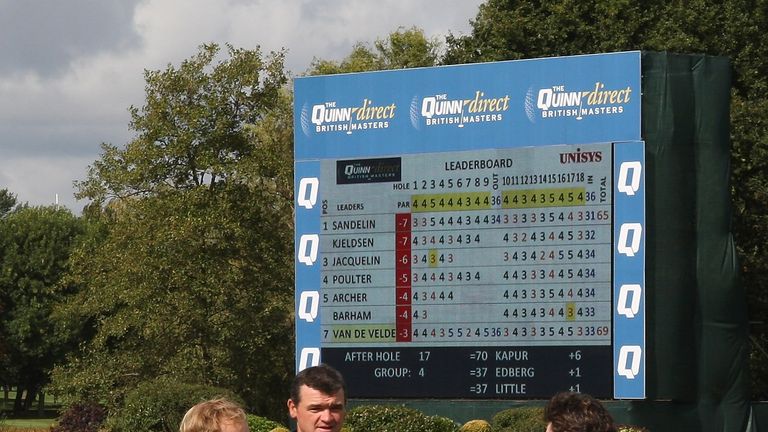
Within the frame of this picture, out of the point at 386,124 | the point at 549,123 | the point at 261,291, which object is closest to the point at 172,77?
the point at 261,291

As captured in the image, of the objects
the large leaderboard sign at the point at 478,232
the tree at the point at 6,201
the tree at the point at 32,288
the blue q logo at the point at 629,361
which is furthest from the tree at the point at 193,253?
the tree at the point at 6,201

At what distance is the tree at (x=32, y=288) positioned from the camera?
48000 millimetres

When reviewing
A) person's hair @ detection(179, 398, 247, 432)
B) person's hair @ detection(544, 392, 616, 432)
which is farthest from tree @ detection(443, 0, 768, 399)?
person's hair @ detection(544, 392, 616, 432)

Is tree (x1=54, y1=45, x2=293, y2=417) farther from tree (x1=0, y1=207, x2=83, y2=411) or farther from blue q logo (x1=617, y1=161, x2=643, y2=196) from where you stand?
tree (x1=0, y1=207, x2=83, y2=411)

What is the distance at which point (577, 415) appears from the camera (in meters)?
4.70

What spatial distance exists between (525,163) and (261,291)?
11.0 metres

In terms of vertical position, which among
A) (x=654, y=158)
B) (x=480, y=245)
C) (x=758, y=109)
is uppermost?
(x=758, y=109)

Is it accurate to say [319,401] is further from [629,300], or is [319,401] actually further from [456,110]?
[456,110]

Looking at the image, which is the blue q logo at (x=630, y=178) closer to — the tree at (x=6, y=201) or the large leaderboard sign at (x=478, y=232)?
the large leaderboard sign at (x=478, y=232)

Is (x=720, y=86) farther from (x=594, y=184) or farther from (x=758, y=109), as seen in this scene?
(x=758, y=109)

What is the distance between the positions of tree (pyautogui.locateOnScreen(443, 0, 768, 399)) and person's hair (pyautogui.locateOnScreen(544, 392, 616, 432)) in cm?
2304

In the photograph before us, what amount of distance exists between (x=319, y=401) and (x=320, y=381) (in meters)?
0.08

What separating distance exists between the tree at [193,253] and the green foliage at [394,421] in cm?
864

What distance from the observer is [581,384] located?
56.0ft
